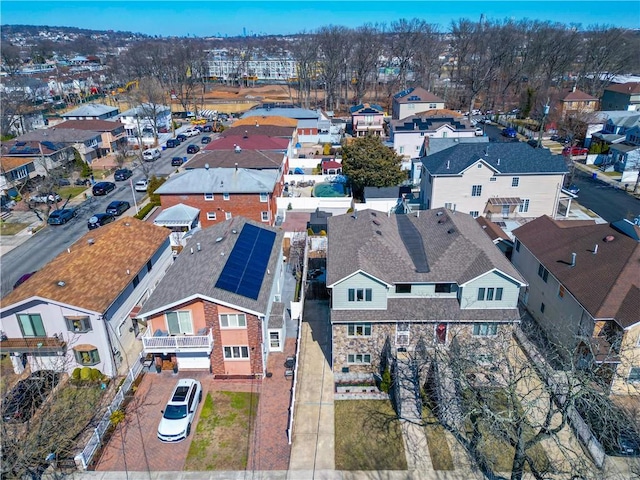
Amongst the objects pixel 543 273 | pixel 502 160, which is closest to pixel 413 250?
pixel 543 273

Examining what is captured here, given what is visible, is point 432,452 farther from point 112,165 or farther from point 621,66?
point 621,66

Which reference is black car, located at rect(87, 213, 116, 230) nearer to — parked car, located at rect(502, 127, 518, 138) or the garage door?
the garage door

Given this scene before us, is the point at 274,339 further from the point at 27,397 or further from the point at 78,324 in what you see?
the point at 27,397

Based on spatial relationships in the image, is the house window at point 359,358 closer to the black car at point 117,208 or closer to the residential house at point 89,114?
the black car at point 117,208

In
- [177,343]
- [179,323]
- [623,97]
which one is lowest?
[177,343]

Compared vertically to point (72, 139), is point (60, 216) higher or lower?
lower

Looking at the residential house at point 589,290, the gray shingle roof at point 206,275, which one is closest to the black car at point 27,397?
the gray shingle roof at point 206,275

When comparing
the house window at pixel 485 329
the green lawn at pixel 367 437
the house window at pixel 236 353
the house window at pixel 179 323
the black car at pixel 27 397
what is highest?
the house window at pixel 179 323

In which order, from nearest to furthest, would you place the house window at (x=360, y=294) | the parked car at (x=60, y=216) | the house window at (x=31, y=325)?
the house window at (x=31, y=325) → the house window at (x=360, y=294) → the parked car at (x=60, y=216)
